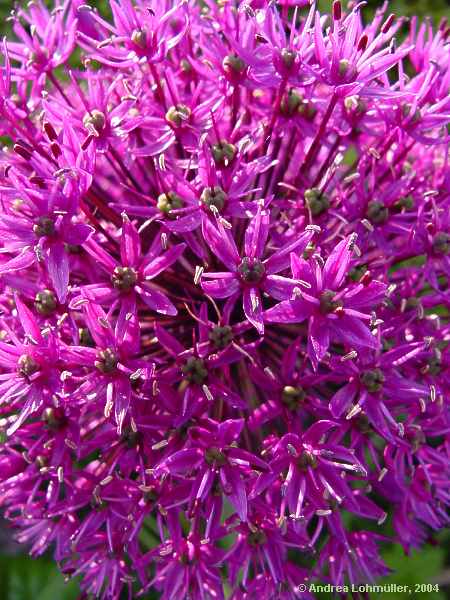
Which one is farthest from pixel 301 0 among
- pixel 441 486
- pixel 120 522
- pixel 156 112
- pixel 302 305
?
pixel 120 522

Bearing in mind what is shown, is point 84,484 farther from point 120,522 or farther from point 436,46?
point 436,46

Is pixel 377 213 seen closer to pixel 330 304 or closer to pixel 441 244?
pixel 441 244

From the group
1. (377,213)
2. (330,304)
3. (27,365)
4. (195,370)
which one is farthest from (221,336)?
(377,213)

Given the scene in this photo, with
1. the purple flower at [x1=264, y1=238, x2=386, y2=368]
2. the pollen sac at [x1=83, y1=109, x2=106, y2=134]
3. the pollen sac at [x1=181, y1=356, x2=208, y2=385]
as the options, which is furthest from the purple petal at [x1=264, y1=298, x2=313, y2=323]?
the pollen sac at [x1=83, y1=109, x2=106, y2=134]

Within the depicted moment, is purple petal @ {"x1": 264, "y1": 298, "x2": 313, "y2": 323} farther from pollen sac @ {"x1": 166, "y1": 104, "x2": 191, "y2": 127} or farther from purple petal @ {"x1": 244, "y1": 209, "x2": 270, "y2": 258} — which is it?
pollen sac @ {"x1": 166, "y1": 104, "x2": 191, "y2": 127}

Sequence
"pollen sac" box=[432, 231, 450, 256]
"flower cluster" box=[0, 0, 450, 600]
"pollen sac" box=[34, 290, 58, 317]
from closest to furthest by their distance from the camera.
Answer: "flower cluster" box=[0, 0, 450, 600], "pollen sac" box=[34, 290, 58, 317], "pollen sac" box=[432, 231, 450, 256]

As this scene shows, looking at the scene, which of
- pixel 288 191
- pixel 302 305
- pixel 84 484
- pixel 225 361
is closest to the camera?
pixel 302 305
